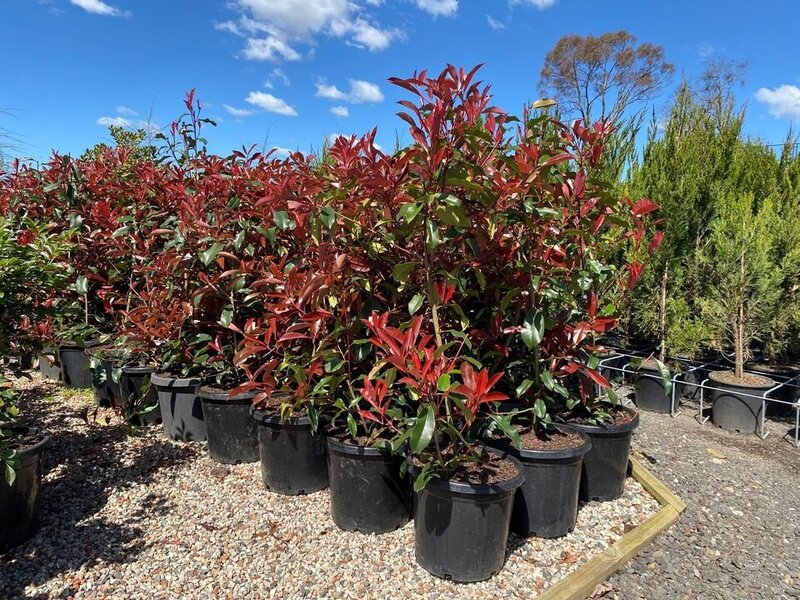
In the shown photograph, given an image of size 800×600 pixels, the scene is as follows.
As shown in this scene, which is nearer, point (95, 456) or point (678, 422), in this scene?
point (95, 456)

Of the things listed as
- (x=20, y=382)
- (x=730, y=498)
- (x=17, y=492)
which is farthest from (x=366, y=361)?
(x=20, y=382)

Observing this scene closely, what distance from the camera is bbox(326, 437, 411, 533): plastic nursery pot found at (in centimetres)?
226

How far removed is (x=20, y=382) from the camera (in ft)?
15.6

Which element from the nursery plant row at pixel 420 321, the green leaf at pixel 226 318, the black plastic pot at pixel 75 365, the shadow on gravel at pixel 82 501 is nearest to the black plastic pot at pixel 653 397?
the nursery plant row at pixel 420 321

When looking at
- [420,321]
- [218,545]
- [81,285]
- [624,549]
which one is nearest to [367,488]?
[218,545]

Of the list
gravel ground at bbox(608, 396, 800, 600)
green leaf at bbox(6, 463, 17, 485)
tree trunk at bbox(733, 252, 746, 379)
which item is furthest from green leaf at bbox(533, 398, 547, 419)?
tree trunk at bbox(733, 252, 746, 379)

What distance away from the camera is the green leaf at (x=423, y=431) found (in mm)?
1668

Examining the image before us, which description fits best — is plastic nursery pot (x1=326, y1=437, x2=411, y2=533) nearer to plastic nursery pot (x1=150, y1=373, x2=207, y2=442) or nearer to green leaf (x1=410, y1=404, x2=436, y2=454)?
green leaf (x1=410, y1=404, x2=436, y2=454)

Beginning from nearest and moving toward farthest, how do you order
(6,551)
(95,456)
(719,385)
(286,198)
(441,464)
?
1. (441,464)
2. (6,551)
3. (286,198)
4. (95,456)
5. (719,385)

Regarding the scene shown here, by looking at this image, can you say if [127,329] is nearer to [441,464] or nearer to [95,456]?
[95,456]

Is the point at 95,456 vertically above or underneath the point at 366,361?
underneath

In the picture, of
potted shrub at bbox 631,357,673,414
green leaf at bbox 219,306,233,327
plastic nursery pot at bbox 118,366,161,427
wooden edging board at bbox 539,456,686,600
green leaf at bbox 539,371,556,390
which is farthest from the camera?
potted shrub at bbox 631,357,673,414

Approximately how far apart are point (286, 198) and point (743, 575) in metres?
2.51

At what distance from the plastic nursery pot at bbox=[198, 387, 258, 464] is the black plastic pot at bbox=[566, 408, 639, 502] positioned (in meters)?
1.76
